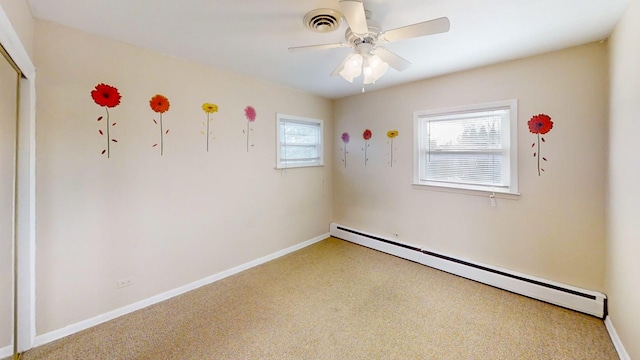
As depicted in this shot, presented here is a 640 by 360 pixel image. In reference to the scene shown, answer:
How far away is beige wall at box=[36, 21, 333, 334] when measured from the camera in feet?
6.29

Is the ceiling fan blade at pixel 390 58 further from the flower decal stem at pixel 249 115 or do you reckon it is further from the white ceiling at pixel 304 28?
the flower decal stem at pixel 249 115

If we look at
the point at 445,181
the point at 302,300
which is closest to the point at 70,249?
the point at 302,300

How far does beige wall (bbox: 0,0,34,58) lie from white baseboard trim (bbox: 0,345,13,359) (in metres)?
1.93

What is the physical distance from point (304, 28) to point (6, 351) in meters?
2.95

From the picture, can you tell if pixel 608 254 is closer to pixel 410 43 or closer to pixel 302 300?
pixel 410 43

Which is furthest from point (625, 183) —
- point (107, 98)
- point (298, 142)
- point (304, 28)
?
point (107, 98)

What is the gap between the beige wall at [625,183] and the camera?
1568mm

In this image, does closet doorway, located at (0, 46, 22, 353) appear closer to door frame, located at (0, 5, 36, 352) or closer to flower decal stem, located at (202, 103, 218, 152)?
door frame, located at (0, 5, 36, 352)

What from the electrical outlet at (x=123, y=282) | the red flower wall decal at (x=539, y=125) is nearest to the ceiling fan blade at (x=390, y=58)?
the red flower wall decal at (x=539, y=125)

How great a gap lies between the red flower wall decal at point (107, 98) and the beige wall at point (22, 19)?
39 cm

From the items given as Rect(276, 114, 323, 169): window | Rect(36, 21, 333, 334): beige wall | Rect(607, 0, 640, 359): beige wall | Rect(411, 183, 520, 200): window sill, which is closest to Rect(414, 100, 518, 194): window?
Rect(411, 183, 520, 200): window sill

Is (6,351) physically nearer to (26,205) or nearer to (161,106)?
(26,205)

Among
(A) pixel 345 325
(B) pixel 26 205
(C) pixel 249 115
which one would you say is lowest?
(A) pixel 345 325

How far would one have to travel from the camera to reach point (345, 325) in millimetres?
2104
